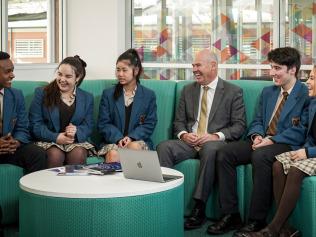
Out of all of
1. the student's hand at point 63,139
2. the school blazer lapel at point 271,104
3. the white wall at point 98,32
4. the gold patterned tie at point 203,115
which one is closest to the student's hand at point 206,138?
the gold patterned tie at point 203,115

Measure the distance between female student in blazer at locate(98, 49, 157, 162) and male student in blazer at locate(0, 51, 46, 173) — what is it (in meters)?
0.63

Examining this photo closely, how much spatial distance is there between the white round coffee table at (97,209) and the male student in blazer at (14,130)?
96cm

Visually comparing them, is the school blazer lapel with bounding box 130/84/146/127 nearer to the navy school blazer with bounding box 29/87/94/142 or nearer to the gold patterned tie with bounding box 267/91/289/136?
the navy school blazer with bounding box 29/87/94/142

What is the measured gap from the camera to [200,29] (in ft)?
19.6

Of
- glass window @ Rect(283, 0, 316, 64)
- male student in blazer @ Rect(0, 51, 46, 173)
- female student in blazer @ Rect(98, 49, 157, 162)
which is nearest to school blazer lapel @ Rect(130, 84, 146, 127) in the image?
female student in blazer @ Rect(98, 49, 157, 162)

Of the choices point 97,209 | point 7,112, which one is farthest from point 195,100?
point 97,209

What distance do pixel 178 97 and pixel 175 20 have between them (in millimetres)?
1604

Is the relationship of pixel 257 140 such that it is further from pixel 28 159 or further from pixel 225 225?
pixel 28 159

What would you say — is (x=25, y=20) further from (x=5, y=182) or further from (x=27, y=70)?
(x=5, y=182)

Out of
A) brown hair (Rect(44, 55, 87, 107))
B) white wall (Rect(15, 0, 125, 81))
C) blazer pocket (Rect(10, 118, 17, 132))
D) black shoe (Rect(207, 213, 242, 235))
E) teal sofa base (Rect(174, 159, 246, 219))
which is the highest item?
white wall (Rect(15, 0, 125, 81))

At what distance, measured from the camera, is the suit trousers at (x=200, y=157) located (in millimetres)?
3965

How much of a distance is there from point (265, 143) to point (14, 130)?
1.86 meters

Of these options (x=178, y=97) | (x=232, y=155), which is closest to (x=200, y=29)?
(x=178, y=97)

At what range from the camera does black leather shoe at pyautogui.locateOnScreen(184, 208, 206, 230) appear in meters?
3.90
